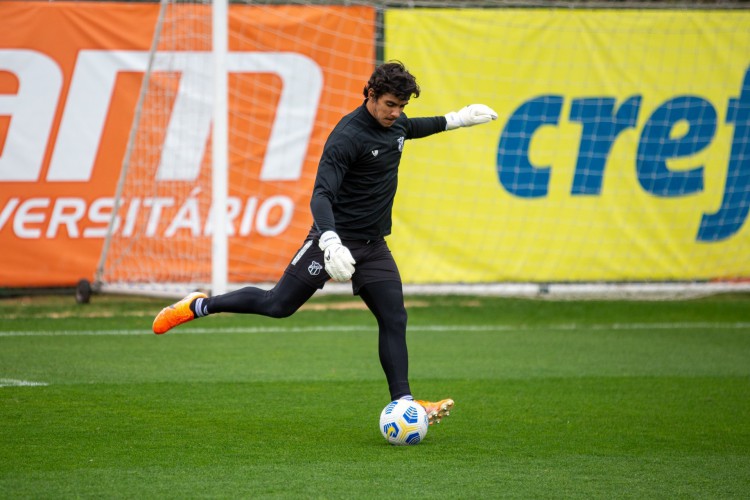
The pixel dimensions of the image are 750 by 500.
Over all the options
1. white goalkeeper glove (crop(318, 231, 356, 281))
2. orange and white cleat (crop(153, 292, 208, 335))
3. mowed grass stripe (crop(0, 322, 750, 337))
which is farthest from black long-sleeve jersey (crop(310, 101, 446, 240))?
mowed grass stripe (crop(0, 322, 750, 337))

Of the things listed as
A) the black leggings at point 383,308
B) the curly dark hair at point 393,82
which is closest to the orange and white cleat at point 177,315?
the black leggings at point 383,308

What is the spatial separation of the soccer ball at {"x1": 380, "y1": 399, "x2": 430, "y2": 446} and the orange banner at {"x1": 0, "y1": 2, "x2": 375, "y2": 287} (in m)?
6.52

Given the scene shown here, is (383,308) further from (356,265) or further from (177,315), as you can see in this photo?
(177,315)

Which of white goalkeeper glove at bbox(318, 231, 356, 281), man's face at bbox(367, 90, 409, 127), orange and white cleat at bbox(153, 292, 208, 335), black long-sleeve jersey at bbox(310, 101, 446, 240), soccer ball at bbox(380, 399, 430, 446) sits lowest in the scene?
soccer ball at bbox(380, 399, 430, 446)

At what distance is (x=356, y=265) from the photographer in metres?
6.26

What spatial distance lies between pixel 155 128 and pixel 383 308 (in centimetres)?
654

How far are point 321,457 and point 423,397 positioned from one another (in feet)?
6.56

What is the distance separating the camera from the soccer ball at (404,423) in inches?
233

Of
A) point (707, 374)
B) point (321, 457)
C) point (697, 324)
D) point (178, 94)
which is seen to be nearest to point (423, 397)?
point (321, 457)

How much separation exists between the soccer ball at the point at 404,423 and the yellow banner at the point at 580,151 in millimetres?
6574

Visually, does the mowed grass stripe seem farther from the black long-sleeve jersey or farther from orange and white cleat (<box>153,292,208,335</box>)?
the black long-sleeve jersey

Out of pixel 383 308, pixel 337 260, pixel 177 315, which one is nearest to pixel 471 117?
pixel 383 308

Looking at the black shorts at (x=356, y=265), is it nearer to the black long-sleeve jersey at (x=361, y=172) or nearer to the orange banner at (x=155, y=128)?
the black long-sleeve jersey at (x=361, y=172)

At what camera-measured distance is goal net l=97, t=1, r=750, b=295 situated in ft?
39.9
